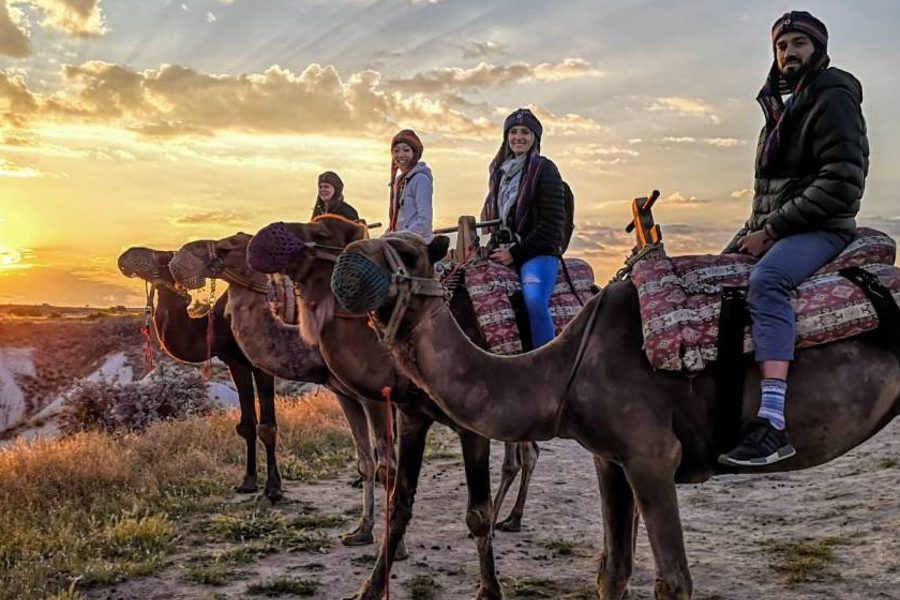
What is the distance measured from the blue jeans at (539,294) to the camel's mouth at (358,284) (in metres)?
2.23

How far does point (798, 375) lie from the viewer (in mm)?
4371

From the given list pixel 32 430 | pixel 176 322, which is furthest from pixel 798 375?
pixel 32 430

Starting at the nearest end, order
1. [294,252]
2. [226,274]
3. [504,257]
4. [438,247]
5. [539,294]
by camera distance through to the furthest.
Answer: [438,247], [294,252], [539,294], [504,257], [226,274]

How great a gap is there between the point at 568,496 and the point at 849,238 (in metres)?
6.00

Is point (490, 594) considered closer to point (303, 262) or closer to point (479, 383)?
point (479, 383)

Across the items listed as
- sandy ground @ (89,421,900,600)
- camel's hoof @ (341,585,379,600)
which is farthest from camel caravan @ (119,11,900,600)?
sandy ground @ (89,421,900,600)

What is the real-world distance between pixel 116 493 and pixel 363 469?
3640mm

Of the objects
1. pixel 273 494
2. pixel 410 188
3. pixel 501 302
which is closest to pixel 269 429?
pixel 273 494

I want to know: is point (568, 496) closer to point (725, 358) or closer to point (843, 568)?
point (843, 568)

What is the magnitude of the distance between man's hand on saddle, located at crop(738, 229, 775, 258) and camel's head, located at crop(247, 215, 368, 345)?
9.27 ft

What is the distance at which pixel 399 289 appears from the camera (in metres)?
4.29

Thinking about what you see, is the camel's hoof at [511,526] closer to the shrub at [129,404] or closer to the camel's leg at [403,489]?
the camel's leg at [403,489]

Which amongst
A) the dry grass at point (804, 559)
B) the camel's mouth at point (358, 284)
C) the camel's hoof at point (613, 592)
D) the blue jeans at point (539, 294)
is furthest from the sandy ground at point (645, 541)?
the camel's mouth at point (358, 284)

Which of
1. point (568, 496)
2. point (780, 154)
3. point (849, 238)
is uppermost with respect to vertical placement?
point (780, 154)
